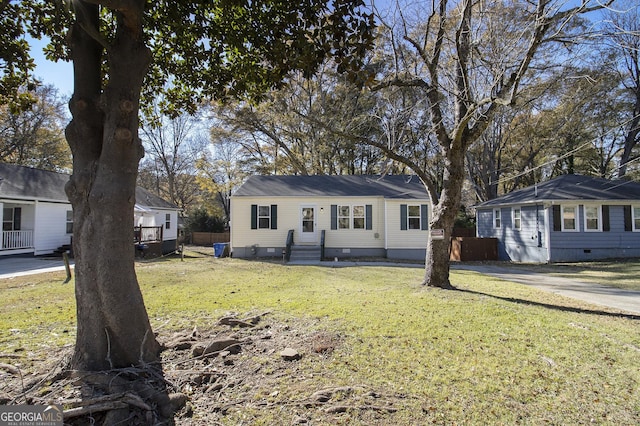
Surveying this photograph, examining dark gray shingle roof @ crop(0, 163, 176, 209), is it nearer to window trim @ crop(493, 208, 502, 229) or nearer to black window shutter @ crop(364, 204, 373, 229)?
black window shutter @ crop(364, 204, 373, 229)

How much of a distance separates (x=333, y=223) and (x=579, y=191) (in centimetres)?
1241

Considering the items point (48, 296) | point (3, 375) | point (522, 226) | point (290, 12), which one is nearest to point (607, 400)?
point (290, 12)

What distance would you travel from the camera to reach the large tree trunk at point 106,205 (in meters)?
3.05

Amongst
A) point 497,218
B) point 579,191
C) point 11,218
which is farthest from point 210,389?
point 497,218

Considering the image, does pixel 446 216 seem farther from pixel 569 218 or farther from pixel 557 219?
pixel 569 218

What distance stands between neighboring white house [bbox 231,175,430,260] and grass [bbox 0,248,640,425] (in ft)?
27.3

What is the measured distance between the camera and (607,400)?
2.85 meters

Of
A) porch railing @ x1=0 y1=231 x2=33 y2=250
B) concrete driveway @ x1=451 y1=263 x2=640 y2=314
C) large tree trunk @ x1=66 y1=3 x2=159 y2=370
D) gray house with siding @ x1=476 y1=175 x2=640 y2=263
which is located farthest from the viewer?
gray house with siding @ x1=476 y1=175 x2=640 y2=263

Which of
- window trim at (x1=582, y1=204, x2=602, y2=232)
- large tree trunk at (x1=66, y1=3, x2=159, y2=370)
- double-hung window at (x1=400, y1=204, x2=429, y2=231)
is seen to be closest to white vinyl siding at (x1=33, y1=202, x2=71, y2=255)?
large tree trunk at (x1=66, y1=3, x2=159, y2=370)

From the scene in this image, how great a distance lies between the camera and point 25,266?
1241 centimetres

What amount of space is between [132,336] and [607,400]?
14.8 feet

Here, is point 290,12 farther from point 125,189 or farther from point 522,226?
point 522,226

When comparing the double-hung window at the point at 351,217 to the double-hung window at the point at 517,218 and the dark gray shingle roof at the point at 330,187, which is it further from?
the double-hung window at the point at 517,218

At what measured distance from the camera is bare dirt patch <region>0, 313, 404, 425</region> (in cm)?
253
